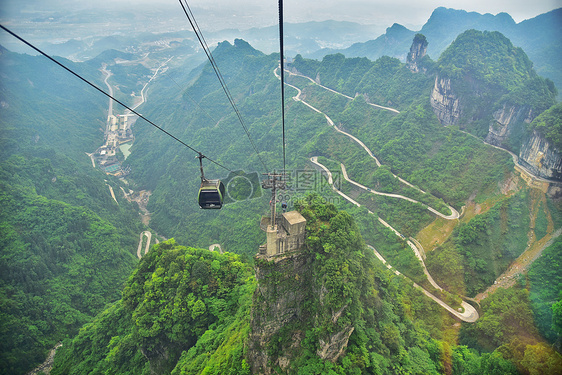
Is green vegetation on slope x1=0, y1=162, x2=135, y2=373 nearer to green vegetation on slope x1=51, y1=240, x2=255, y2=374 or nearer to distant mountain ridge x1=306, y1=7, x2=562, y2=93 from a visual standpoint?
green vegetation on slope x1=51, y1=240, x2=255, y2=374

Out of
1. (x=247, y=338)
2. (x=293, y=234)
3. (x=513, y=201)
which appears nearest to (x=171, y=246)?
(x=247, y=338)

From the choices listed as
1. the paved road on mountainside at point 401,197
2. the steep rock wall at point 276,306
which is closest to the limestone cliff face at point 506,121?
the paved road on mountainside at point 401,197

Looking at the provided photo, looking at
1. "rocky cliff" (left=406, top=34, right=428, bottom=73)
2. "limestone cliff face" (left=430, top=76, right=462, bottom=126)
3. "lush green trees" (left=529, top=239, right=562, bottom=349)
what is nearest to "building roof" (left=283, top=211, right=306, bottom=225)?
"lush green trees" (left=529, top=239, right=562, bottom=349)

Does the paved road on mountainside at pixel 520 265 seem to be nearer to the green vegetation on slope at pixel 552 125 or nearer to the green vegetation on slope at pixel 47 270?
the green vegetation on slope at pixel 552 125

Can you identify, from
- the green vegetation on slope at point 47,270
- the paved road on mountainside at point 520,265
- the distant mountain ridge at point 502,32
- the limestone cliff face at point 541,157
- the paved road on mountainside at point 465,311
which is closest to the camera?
the paved road on mountainside at point 465,311

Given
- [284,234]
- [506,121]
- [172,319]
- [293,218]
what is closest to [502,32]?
[506,121]
